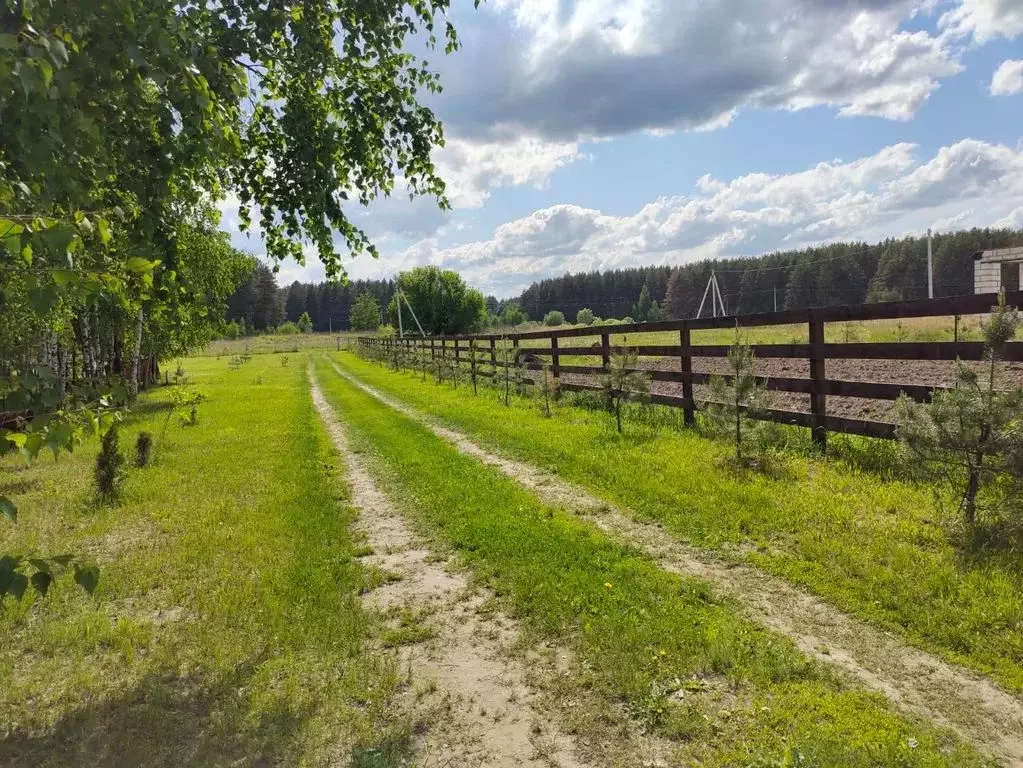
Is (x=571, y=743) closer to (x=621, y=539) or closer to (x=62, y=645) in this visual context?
(x=621, y=539)

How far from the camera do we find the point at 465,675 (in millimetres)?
→ 3275

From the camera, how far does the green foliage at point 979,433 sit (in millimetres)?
4219

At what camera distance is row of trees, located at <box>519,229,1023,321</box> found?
76.7 metres

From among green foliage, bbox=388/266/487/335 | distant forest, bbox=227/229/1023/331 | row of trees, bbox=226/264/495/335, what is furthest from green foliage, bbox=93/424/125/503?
green foliage, bbox=388/266/487/335

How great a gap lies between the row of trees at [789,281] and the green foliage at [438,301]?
104ft

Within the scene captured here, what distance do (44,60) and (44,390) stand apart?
87cm

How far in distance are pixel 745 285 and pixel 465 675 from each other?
111581 mm

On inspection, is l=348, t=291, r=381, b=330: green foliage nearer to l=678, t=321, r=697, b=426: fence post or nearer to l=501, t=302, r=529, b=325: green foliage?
l=501, t=302, r=529, b=325: green foliage

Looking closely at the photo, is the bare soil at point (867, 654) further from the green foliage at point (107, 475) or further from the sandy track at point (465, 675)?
the green foliage at point (107, 475)

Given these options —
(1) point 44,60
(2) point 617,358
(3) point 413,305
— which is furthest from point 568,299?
(1) point 44,60

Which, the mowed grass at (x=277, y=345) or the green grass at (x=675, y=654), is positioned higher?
the mowed grass at (x=277, y=345)

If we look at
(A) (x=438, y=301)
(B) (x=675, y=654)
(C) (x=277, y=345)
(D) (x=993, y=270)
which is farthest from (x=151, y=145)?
(C) (x=277, y=345)

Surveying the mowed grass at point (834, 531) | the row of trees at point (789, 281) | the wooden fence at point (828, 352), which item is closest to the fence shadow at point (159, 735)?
the mowed grass at point (834, 531)

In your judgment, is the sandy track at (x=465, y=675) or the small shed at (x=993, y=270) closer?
the sandy track at (x=465, y=675)
